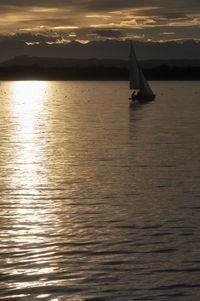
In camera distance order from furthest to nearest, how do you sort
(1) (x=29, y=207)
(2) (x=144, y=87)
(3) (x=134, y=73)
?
(2) (x=144, y=87)
(3) (x=134, y=73)
(1) (x=29, y=207)

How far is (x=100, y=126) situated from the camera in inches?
2494

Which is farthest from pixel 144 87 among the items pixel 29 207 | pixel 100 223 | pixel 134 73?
pixel 100 223

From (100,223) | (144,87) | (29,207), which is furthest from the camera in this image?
(144,87)

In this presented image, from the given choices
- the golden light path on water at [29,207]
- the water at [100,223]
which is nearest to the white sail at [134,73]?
the golden light path on water at [29,207]

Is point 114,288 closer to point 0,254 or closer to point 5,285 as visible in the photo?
point 5,285

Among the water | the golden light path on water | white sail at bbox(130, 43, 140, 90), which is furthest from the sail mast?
the water

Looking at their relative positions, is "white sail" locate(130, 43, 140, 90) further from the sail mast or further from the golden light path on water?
the golden light path on water

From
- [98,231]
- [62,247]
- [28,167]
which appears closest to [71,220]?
[98,231]

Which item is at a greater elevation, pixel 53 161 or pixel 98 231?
pixel 53 161

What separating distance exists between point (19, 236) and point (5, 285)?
4.27 metres

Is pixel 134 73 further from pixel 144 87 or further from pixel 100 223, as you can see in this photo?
pixel 100 223

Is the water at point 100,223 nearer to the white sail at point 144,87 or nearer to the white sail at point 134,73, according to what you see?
the white sail at point 144,87

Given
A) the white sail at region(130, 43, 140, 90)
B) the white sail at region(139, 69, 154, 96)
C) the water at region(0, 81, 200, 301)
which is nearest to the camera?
the water at region(0, 81, 200, 301)

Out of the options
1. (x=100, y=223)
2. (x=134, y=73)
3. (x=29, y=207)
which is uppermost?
(x=134, y=73)
